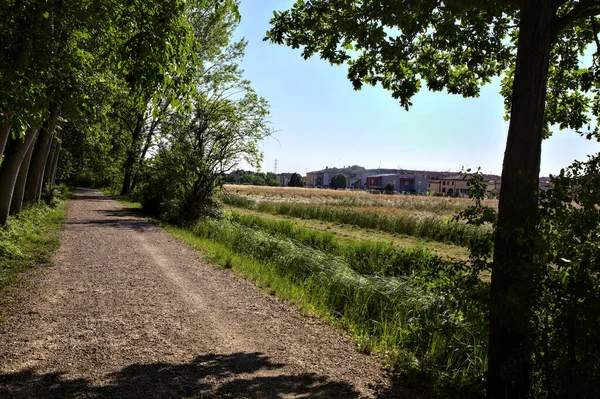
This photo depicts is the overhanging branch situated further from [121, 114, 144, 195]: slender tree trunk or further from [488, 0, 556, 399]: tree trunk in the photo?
[121, 114, 144, 195]: slender tree trunk

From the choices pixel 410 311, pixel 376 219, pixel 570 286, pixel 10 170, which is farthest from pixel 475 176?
pixel 376 219

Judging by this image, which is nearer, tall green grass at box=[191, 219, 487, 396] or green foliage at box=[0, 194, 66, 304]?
tall green grass at box=[191, 219, 487, 396]

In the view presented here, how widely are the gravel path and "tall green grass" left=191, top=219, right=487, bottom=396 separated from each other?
0.65 metres

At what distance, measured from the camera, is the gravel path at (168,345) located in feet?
13.8

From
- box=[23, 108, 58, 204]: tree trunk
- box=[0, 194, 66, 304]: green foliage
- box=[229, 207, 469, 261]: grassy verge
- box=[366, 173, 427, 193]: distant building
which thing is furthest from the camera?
box=[366, 173, 427, 193]: distant building

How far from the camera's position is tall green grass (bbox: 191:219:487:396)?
14.9ft

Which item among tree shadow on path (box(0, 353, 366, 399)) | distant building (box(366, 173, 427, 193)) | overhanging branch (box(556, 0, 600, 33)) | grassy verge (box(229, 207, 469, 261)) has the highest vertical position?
distant building (box(366, 173, 427, 193))

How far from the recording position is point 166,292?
25.1 ft

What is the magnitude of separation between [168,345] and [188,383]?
1.08m

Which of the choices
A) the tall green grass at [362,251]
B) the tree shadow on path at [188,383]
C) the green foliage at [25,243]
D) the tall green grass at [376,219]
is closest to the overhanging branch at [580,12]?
the tree shadow on path at [188,383]

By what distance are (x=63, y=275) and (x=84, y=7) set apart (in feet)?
16.3

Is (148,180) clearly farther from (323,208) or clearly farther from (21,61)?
(21,61)

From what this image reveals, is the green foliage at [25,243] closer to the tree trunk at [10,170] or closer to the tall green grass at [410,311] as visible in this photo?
the tree trunk at [10,170]

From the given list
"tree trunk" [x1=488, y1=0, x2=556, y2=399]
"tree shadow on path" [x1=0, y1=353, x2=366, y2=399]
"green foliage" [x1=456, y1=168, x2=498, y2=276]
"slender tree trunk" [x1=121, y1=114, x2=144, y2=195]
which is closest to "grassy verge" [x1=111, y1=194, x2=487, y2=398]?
"green foliage" [x1=456, y1=168, x2=498, y2=276]
